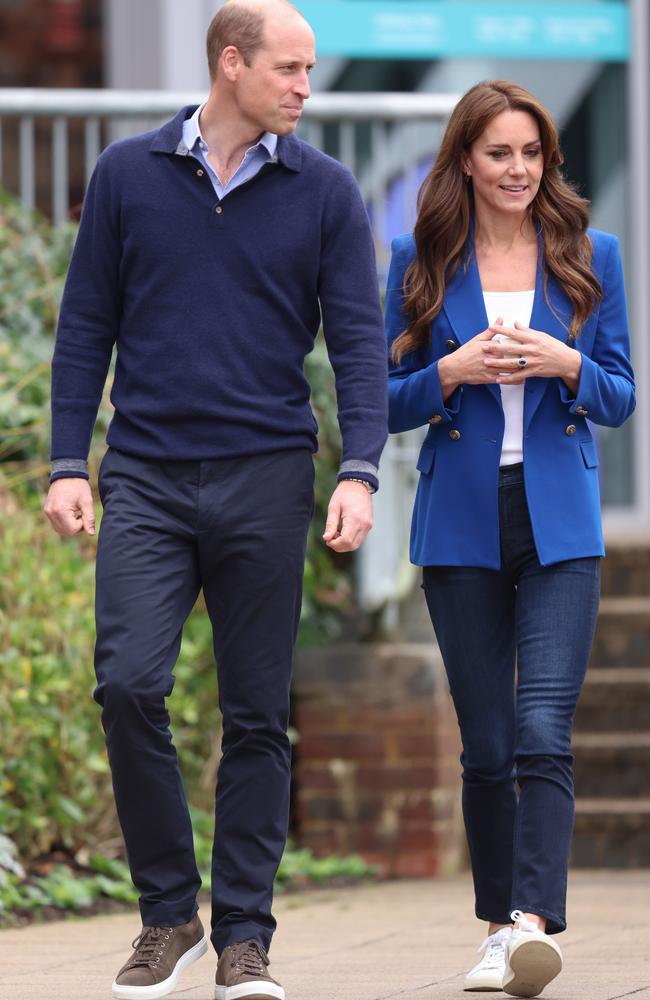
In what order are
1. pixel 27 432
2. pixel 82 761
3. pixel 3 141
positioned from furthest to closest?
pixel 3 141
pixel 27 432
pixel 82 761

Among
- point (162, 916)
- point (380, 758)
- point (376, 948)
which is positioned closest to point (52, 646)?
point (380, 758)

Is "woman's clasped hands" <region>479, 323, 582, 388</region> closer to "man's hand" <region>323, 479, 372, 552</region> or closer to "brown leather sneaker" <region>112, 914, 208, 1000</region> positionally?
"man's hand" <region>323, 479, 372, 552</region>

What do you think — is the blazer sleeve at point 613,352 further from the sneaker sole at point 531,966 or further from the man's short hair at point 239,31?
the sneaker sole at point 531,966

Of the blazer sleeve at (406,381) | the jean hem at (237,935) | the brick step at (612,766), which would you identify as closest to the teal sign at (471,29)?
the brick step at (612,766)

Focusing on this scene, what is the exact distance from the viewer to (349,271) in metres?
4.18

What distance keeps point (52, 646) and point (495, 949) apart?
2211 mm

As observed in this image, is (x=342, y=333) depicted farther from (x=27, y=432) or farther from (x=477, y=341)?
(x=27, y=432)

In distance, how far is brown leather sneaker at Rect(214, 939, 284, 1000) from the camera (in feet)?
12.8

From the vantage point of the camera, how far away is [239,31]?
412 cm

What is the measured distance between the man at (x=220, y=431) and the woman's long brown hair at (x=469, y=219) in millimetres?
290

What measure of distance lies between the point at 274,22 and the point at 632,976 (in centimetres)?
223

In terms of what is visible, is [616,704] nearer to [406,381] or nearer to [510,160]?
[406,381]

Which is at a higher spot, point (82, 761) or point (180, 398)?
point (180, 398)

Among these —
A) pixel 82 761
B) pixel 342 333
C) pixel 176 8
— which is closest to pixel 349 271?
pixel 342 333
